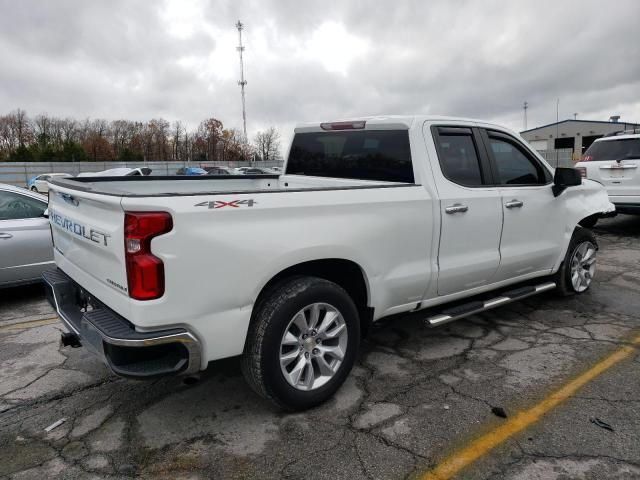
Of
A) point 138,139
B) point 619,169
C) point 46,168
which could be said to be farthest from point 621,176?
point 138,139

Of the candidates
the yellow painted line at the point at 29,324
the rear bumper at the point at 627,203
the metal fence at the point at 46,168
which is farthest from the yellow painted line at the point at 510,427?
the metal fence at the point at 46,168

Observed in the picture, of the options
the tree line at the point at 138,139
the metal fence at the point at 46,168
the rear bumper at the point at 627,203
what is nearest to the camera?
the rear bumper at the point at 627,203

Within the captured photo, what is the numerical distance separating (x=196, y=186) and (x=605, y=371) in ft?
12.2

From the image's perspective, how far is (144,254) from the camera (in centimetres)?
248

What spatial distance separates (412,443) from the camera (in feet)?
9.23

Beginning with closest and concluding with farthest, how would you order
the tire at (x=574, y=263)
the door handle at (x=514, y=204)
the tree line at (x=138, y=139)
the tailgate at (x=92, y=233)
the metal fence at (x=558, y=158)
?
1. the tailgate at (x=92, y=233)
2. the door handle at (x=514, y=204)
3. the tire at (x=574, y=263)
4. the metal fence at (x=558, y=158)
5. the tree line at (x=138, y=139)

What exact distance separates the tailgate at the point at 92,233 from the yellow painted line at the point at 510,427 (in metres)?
1.91

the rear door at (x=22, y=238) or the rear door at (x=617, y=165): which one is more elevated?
the rear door at (x=617, y=165)

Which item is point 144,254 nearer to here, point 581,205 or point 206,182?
point 206,182

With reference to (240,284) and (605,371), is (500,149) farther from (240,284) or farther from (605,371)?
(240,284)

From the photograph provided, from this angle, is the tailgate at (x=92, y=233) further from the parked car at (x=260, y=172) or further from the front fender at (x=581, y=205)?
the front fender at (x=581, y=205)

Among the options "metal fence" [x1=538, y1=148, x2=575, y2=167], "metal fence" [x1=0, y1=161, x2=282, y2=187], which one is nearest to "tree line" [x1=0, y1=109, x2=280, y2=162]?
"metal fence" [x1=0, y1=161, x2=282, y2=187]

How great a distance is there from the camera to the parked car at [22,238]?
17.9 feet

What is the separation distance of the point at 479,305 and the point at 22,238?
485cm
